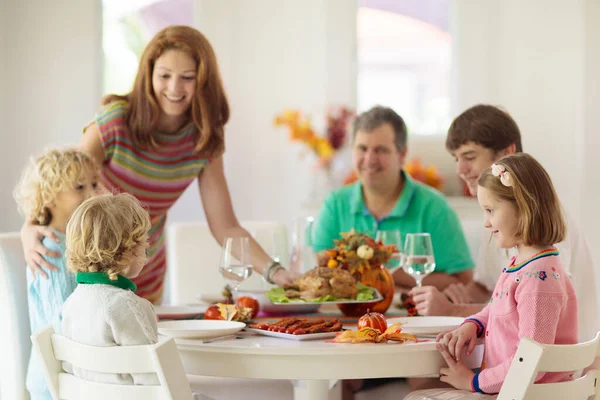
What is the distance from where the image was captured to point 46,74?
466cm

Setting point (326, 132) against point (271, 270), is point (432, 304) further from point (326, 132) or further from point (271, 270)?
point (326, 132)

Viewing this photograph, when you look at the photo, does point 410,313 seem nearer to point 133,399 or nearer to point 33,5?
point 133,399

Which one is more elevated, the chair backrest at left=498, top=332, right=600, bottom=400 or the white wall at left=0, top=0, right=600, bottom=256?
the white wall at left=0, top=0, right=600, bottom=256

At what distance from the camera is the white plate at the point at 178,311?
2.23 m

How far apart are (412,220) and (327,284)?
0.96 m

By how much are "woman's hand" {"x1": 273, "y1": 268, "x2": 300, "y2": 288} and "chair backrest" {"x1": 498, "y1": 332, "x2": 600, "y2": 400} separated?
844mm

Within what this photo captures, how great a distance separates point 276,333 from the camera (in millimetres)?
1889

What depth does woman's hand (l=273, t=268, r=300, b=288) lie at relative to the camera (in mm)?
2383

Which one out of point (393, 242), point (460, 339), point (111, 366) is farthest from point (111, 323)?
point (393, 242)

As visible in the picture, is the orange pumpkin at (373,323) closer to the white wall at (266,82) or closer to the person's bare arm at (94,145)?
the person's bare arm at (94,145)

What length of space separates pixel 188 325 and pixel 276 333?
234 mm

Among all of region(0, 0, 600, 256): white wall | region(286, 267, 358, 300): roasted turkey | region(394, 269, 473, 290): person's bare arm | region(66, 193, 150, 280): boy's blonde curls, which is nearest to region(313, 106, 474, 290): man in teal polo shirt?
region(394, 269, 473, 290): person's bare arm

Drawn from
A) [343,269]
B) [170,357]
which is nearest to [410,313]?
[343,269]

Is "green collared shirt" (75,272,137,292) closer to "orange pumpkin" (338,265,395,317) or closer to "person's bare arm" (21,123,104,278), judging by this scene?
"person's bare arm" (21,123,104,278)
